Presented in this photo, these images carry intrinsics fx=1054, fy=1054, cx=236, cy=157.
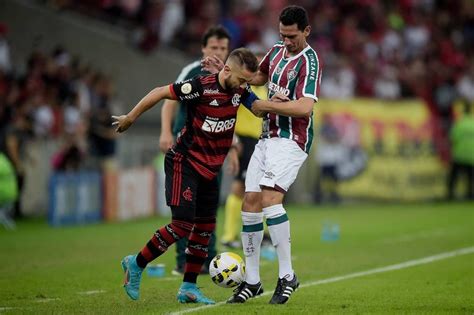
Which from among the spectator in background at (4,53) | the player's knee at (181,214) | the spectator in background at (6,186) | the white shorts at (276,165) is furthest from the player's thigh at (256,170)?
the spectator in background at (4,53)

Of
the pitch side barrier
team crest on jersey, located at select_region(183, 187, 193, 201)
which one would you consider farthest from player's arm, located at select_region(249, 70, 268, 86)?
the pitch side barrier

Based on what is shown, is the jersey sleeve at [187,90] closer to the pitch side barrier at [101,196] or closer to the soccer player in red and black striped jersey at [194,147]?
the soccer player in red and black striped jersey at [194,147]

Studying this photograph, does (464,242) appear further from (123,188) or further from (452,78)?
(452,78)

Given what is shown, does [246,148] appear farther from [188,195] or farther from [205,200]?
[188,195]

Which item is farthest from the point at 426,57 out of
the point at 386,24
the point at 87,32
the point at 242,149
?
the point at 242,149

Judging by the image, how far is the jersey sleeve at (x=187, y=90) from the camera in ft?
28.9

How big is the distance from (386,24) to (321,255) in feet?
57.4

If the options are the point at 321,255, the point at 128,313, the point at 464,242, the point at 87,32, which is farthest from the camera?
the point at 87,32

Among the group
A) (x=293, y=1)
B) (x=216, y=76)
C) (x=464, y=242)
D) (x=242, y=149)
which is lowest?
(x=464, y=242)

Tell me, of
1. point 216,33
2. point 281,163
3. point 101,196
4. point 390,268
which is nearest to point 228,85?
point 281,163

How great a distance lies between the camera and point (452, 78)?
28.6 m

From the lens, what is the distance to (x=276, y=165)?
30.0ft

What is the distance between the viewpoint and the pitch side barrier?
18500 millimetres

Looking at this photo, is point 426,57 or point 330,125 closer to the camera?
point 330,125
